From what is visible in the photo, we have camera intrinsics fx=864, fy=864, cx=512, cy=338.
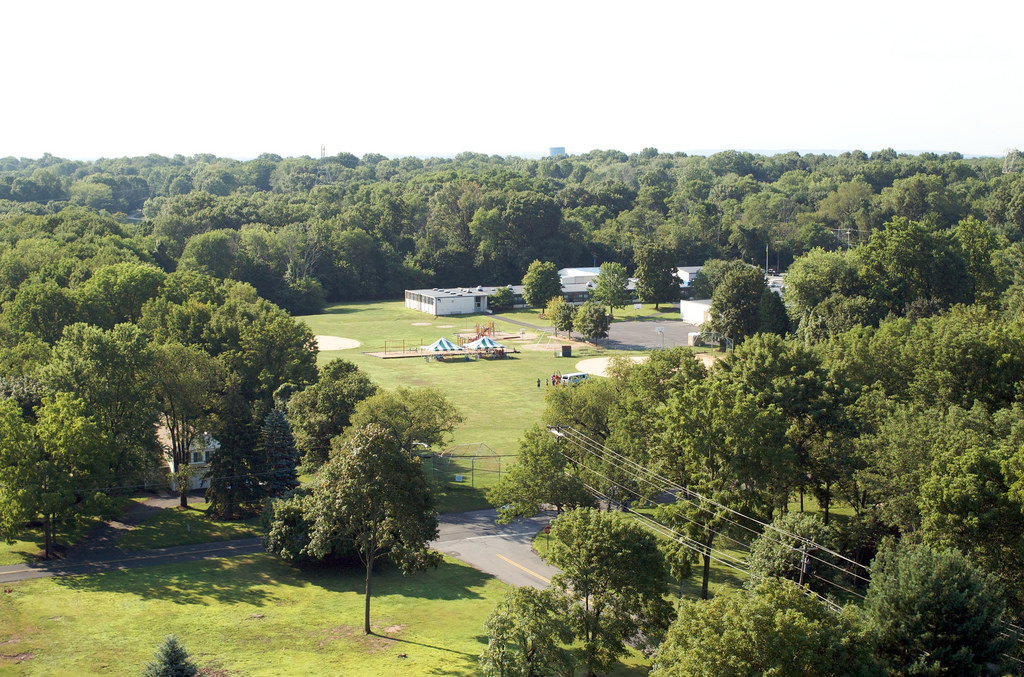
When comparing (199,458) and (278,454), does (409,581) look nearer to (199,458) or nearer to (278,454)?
(278,454)

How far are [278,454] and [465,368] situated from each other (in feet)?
98.0

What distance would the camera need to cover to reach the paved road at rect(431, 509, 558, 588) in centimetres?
3222

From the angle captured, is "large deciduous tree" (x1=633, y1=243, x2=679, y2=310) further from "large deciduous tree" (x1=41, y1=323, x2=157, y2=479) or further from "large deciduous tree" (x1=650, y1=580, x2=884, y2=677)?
"large deciduous tree" (x1=650, y1=580, x2=884, y2=677)

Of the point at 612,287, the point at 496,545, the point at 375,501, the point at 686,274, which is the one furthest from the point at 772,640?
the point at 686,274

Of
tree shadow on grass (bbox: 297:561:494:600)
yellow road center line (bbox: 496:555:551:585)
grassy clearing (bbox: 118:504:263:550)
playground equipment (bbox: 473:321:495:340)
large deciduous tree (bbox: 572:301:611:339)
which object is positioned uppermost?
large deciduous tree (bbox: 572:301:611:339)

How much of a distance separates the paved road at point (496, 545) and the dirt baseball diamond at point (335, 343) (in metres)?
38.4

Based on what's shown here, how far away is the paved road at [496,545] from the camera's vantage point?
32219 millimetres

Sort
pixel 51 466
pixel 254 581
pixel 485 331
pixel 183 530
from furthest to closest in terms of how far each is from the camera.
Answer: pixel 485 331 < pixel 183 530 < pixel 51 466 < pixel 254 581

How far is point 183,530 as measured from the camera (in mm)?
36125

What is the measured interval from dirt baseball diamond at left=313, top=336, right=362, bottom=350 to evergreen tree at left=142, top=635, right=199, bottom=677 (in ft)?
178

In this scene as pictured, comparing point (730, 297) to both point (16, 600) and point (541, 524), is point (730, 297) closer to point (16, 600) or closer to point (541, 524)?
point (541, 524)

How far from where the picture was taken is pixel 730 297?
2694 inches

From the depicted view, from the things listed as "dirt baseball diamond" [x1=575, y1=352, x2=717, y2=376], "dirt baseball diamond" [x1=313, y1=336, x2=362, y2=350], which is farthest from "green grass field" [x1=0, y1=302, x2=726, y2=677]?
"dirt baseball diamond" [x1=313, y1=336, x2=362, y2=350]

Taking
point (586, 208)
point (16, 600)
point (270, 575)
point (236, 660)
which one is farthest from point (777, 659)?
point (586, 208)
